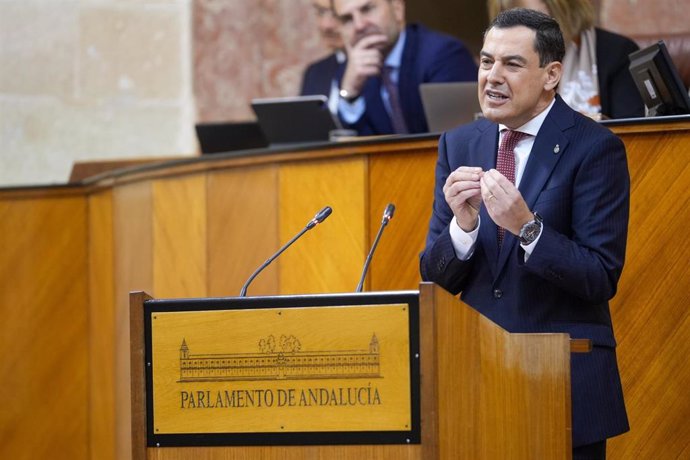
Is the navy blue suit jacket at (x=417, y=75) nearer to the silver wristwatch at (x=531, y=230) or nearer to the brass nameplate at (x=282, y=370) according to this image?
the silver wristwatch at (x=531, y=230)

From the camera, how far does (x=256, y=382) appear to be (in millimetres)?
3080

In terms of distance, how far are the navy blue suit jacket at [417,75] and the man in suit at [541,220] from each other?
9.25 feet

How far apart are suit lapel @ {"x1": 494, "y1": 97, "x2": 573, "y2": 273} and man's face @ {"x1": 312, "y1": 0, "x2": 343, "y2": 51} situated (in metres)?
3.85

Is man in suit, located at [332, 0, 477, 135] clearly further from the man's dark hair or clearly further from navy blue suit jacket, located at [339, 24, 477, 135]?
the man's dark hair

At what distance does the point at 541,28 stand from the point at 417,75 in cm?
298

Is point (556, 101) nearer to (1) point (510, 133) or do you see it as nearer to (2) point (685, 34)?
(1) point (510, 133)

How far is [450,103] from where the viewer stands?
528 cm

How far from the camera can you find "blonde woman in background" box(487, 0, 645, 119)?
509cm

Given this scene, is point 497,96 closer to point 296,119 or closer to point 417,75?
point 296,119

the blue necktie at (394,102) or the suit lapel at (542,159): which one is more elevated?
the blue necktie at (394,102)

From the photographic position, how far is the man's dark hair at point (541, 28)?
339cm

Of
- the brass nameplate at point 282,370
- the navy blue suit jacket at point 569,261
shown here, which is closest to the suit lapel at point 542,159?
the navy blue suit jacket at point 569,261

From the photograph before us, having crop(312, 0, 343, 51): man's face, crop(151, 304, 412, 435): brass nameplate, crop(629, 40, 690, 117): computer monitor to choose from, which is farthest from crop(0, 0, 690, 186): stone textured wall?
crop(151, 304, 412, 435): brass nameplate

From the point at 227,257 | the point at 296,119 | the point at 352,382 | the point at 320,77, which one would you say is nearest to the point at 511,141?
the point at 352,382
